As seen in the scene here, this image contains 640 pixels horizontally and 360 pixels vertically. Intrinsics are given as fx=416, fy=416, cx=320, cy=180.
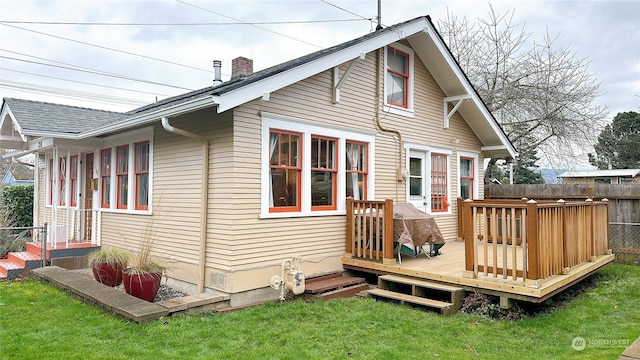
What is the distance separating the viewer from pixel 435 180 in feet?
30.3

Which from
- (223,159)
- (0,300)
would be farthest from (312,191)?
(0,300)

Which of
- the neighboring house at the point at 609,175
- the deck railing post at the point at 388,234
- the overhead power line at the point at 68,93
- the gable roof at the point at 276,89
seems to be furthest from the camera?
the neighboring house at the point at 609,175

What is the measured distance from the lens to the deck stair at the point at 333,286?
235 inches

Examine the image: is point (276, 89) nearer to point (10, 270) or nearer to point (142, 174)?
point (142, 174)

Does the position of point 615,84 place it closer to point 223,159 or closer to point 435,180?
point 435,180

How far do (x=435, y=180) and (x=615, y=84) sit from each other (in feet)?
38.4

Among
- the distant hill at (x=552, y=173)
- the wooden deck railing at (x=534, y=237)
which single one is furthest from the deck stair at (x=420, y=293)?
the distant hill at (x=552, y=173)

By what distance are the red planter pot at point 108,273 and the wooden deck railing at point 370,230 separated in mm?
3589

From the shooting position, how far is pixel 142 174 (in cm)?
759

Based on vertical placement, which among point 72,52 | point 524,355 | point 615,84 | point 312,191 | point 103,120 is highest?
point 72,52

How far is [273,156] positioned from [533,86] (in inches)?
489

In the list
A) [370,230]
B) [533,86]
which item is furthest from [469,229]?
[533,86]

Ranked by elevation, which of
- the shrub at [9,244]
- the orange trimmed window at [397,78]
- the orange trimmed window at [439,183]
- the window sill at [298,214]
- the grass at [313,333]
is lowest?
the grass at [313,333]

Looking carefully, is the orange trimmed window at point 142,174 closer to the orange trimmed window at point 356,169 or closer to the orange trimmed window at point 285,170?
the orange trimmed window at point 285,170
